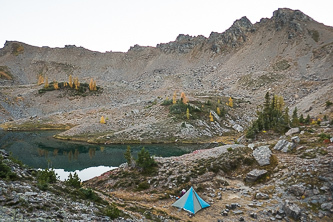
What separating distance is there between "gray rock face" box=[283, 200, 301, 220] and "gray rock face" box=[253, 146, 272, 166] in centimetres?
961

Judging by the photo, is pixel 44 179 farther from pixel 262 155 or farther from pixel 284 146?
pixel 284 146

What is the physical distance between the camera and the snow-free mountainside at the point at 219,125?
20969 mm

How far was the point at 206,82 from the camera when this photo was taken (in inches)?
6344

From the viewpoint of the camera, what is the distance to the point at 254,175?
28.1 meters

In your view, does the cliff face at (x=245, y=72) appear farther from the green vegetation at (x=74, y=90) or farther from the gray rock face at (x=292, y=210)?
the gray rock face at (x=292, y=210)

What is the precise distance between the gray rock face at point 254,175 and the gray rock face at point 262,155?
2.14m

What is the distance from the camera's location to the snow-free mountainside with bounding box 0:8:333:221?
2097 cm

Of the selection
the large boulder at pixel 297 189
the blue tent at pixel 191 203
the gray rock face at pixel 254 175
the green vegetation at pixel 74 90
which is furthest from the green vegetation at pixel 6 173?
the green vegetation at pixel 74 90

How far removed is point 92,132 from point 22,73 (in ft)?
511

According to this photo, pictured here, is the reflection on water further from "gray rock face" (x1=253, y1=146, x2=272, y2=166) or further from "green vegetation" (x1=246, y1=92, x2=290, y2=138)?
"green vegetation" (x1=246, y1=92, x2=290, y2=138)

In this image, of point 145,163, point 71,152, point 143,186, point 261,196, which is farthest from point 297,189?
point 71,152

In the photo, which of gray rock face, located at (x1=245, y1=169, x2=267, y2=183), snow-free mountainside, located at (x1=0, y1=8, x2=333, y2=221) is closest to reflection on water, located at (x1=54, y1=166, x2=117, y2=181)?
snow-free mountainside, located at (x1=0, y1=8, x2=333, y2=221)

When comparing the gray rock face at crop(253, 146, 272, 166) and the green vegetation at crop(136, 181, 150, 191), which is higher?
the gray rock face at crop(253, 146, 272, 166)

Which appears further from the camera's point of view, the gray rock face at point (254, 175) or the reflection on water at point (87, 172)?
the reflection on water at point (87, 172)
